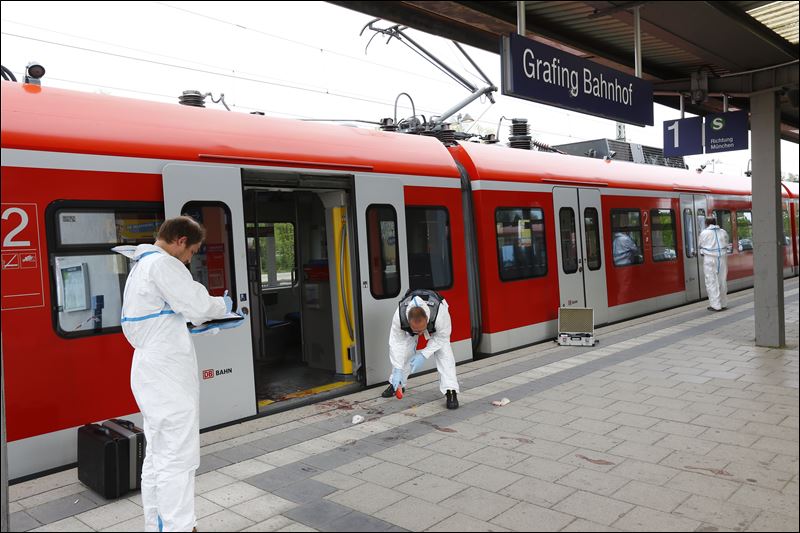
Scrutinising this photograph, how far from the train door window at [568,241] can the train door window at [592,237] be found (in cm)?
36

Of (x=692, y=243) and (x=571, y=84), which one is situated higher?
(x=571, y=84)

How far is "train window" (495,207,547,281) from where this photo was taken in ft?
28.4

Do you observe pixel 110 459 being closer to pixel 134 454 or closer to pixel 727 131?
pixel 134 454

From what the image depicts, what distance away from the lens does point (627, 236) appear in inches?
451

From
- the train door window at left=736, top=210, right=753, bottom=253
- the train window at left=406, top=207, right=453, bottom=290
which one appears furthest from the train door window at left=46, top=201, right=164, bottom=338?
the train door window at left=736, top=210, right=753, bottom=253

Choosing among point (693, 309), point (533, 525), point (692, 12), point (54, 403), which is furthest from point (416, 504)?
point (693, 309)

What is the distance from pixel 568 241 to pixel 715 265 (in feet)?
13.2

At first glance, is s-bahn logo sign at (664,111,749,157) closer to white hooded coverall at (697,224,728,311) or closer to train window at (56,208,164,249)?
white hooded coverall at (697,224,728,311)

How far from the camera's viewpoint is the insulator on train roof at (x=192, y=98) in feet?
20.1

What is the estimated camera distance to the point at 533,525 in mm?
Answer: 3559

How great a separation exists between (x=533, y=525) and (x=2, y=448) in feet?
9.02

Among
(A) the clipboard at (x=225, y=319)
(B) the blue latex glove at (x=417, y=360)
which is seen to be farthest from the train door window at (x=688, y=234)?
(A) the clipboard at (x=225, y=319)

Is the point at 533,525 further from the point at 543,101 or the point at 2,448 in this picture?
the point at 543,101

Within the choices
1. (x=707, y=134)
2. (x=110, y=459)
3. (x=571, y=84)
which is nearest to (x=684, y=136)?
(x=707, y=134)
